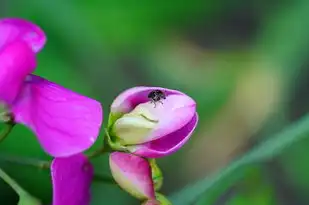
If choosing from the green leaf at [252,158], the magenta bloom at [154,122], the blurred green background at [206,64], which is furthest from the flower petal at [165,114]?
the blurred green background at [206,64]

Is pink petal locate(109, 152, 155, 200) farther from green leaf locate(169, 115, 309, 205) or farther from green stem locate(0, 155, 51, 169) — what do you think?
green leaf locate(169, 115, 309, 205)

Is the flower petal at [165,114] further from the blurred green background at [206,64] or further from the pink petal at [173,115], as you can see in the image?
the blurred green background at [206,64]

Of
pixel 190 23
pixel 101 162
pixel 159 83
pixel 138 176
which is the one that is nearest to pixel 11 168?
pixel 101 162

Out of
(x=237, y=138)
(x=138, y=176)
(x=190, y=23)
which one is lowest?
(x=237, y=138)

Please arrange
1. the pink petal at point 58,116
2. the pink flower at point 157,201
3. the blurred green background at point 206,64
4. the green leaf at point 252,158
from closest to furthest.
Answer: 1. the pink petal at point 58,116
2. the pink flower at point 157,201
3. the green leaf at point 252,158
4. the blurred green background at point 206,64

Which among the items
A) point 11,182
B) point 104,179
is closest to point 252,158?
point 104,179

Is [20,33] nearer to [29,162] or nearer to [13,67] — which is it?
[13,67]

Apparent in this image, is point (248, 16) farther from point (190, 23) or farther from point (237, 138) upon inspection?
point (237, 138)
